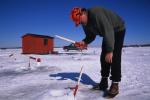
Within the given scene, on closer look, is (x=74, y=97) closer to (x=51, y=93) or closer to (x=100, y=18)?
(x=51, y=93)

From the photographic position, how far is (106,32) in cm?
349

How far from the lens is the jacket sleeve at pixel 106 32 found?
348cm

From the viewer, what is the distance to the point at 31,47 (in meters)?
29.3

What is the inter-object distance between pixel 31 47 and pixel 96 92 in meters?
25.7

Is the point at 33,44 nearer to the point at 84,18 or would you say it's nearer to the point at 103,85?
the point at 103,85

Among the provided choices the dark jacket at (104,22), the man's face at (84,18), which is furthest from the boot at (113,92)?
the man's face at (84,18)

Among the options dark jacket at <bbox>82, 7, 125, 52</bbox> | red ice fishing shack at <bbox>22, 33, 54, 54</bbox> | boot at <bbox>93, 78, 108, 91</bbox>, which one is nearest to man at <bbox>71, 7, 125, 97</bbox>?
dark jacket at <bbox>82, 7, 125, 52</bbox>

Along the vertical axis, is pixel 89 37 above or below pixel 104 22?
below

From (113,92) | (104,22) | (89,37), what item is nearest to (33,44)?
(89,37)

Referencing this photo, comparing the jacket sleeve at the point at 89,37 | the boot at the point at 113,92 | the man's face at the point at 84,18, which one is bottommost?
the boot at the point at 113,92

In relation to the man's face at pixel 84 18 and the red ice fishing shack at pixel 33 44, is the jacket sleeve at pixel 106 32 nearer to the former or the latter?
the man's face at pixel 84 18

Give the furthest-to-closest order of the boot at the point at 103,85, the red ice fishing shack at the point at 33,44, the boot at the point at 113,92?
1. the red ice fishing shack at the point at 33,44
2. the boot at the point at 103,85
3. the boot at the point at 113,92

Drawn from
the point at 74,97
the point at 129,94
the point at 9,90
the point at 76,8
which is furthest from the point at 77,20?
the point at 9,90

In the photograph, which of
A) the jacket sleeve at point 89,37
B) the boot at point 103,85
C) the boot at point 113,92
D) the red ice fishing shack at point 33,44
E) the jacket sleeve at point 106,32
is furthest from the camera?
the red ice fishing shack at point 33,44
